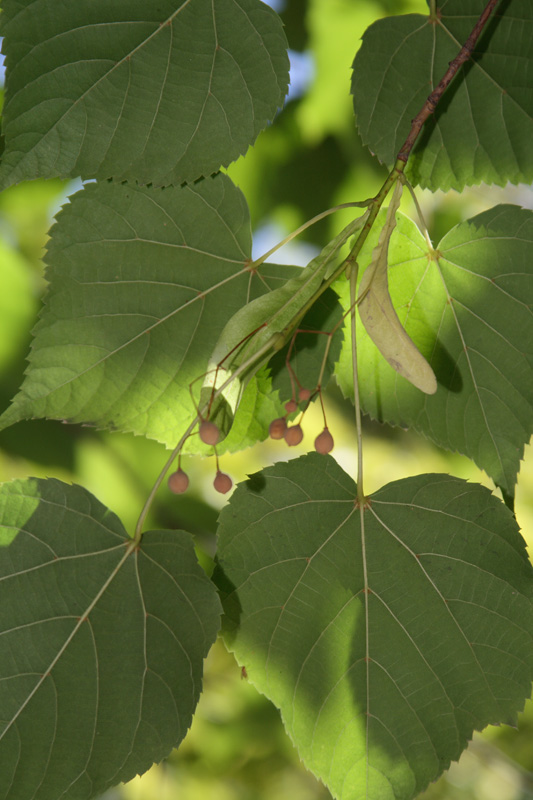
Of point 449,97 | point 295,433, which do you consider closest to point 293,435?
point 295,433

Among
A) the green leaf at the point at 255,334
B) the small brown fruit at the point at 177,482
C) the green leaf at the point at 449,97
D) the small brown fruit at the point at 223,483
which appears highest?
the green leaf at the point at 449,97

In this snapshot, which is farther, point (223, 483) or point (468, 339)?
point (468, 339)

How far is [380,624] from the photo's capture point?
0.56 m

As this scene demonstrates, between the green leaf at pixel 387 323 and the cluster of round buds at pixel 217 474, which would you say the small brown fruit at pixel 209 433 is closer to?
the cluster of round buds at pixel 217 474

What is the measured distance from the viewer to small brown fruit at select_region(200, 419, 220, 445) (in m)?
0.45

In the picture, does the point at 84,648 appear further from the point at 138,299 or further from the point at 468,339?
the point at 468,339

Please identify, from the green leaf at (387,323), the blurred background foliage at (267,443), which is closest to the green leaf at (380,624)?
the green leaf at (387,323)

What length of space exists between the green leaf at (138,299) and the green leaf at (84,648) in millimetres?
89

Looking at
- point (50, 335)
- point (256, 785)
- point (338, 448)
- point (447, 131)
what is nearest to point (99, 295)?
point (50, 335)

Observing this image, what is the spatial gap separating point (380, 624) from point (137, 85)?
0.49 metres

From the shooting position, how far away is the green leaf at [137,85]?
494 mm

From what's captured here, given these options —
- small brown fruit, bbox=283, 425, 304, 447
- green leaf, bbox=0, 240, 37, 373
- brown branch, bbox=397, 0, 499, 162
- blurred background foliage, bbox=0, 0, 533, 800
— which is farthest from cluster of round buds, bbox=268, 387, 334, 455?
green leaf, bbox=0, 240, 37, 373

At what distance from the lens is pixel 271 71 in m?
0.54

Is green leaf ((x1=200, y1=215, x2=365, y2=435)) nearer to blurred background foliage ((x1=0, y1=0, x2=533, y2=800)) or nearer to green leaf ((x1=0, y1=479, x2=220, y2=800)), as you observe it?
green leaf ((x1=0, y1=479, x2=220, y2=800))
